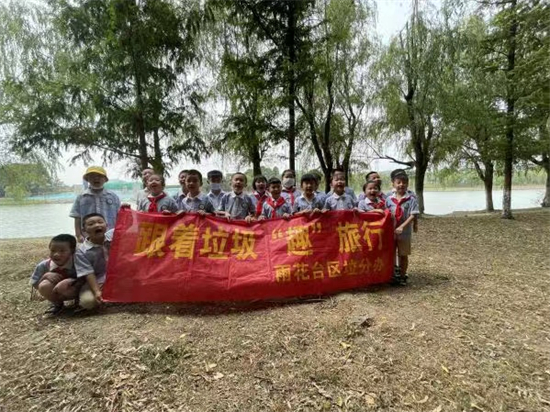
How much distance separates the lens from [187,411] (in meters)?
1.96

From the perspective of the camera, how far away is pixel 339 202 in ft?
13.0

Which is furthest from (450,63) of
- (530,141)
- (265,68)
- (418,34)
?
(265,68)

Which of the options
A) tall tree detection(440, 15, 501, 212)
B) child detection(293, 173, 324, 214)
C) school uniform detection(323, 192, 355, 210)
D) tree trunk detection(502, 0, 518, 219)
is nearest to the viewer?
child detection(293, 173, 324, 214)

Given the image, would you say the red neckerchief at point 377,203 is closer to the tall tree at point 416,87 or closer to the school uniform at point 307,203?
the school uniform at point 307,203

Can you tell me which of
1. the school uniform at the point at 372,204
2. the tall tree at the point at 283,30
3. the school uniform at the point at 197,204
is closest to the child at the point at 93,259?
the school uniform at the point at 197,204

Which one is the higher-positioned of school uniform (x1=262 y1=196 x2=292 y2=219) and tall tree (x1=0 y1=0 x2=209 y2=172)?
tall tree (x1=0 y1=0 x2=209 y2=172)

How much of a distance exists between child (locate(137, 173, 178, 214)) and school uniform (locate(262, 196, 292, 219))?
1.08 m

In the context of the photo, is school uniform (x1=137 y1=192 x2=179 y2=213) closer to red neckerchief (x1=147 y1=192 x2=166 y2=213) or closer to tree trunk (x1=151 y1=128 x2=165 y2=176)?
red neckerchief (x1=147 y1=192 x2=166 y2=213)

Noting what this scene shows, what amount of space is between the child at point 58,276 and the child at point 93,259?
0.08 m

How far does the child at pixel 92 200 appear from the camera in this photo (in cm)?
352

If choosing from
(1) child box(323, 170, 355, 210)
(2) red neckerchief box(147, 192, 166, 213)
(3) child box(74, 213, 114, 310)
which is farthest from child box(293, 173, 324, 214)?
(3) child box(74, 213, 114, 310)

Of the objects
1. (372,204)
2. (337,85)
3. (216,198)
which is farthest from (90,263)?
(337,85)

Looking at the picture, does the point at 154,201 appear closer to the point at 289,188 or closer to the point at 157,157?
the point at 289,188

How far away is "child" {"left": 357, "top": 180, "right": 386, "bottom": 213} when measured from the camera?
12.8ft
